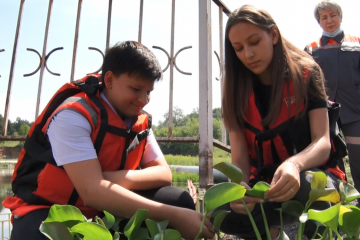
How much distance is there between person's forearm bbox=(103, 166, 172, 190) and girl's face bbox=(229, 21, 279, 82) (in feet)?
Answer: 1.43

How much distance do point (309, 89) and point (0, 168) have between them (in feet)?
5.26

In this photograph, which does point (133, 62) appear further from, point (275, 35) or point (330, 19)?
point (330, 19)

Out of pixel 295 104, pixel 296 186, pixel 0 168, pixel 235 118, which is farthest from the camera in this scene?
pixel 0 168

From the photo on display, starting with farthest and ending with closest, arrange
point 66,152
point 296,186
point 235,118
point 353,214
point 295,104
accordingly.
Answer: point 235,118
point 295,104
point 66,152
point 296,186
point 353,214

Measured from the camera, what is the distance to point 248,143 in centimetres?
137

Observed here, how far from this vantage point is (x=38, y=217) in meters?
1.04

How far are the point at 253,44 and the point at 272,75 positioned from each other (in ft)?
0.42

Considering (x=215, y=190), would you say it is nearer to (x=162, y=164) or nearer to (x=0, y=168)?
(x=162, y=164)

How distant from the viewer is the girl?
1.19 m

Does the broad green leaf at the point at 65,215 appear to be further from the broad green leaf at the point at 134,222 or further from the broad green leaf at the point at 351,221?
the broad green leaf at the point at 351,221

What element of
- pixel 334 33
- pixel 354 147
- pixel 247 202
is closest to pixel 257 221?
pixel 247 202

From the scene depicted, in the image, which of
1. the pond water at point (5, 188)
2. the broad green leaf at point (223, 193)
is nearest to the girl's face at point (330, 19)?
the broad green leaf at point (223, 193)

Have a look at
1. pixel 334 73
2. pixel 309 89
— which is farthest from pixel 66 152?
pixel 334 73

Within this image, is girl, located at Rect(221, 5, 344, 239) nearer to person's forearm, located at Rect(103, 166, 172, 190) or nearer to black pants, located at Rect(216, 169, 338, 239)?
black pants, located at Rect(216, 169, 338, 239)
